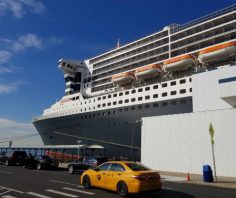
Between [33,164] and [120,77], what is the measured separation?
1887 centimetres

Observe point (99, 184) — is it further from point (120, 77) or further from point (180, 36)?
point (180, 36)

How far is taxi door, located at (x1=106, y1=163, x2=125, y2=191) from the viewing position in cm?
1110

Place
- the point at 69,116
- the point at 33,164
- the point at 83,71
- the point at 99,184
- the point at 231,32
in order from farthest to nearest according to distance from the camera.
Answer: the point at 83,71 < the point at 69,116 < the point at 231,32 < the point at 33,164 < the point at 99,184

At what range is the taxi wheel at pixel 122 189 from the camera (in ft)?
35.0

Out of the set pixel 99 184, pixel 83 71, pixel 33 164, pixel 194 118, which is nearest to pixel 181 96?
pixel 194 118

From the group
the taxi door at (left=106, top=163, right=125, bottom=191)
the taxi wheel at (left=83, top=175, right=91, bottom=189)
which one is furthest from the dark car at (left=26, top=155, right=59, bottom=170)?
the taxi door at (left=106, top=163, right=125, bottom=191)

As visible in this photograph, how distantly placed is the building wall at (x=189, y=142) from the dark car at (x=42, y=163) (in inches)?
314

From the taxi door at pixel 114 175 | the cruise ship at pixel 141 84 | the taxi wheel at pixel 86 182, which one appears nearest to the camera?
the taxi door at pixel 114 175

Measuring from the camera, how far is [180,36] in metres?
40.3

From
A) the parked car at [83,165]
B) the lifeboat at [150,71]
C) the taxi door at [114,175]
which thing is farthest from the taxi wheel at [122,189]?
the lifeboat at [150,71]

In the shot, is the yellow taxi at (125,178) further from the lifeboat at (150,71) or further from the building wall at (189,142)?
the lifeboat at (150,71)

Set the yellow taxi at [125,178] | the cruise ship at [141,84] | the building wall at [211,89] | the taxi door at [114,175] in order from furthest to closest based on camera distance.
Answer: the cruise ship at [141,84]
the building wall at [211,89]
the taxi door at [114,175]
the yellow taxi at [125,178]

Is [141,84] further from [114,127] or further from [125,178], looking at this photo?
[125,178]

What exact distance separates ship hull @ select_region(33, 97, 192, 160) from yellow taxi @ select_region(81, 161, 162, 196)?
19820 millimetres
